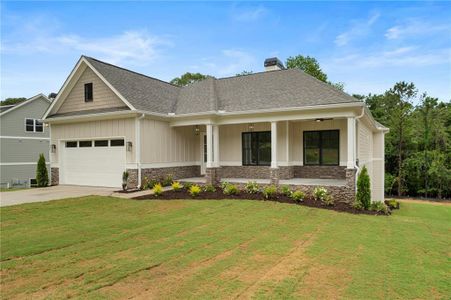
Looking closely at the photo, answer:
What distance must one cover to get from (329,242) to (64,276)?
4893 millimetres

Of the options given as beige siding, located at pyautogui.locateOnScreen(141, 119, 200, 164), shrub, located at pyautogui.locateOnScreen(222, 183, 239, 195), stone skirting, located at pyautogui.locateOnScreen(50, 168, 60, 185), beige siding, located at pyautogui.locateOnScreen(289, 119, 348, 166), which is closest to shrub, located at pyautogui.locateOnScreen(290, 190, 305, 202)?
shrub, located at pyautogui.locateOnScreen(222, 183, 239, 195)

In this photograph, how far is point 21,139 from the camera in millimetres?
24422

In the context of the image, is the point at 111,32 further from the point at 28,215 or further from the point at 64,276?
the point at 64,276

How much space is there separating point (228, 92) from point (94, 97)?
6.47 meters

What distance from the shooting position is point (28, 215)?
8.27m

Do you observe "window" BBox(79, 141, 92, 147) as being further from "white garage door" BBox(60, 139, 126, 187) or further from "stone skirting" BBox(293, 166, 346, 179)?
"stone skirting" BBox(293, 166, 346, 179)

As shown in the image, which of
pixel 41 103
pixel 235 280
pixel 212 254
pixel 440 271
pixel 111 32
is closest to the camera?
pixel 235 280

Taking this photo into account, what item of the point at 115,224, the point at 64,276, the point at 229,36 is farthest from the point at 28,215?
the point at 229,36

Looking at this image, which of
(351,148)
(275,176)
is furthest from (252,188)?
(351,148)

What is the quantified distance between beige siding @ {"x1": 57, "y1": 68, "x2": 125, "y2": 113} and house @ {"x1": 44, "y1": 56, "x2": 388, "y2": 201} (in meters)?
0.05

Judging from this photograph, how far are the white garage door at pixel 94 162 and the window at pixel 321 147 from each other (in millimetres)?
8308

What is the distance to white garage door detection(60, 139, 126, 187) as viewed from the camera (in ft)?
44.5

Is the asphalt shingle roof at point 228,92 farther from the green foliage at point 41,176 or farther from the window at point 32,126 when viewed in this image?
the window at point 32,126

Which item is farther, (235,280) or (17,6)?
(17,6)
